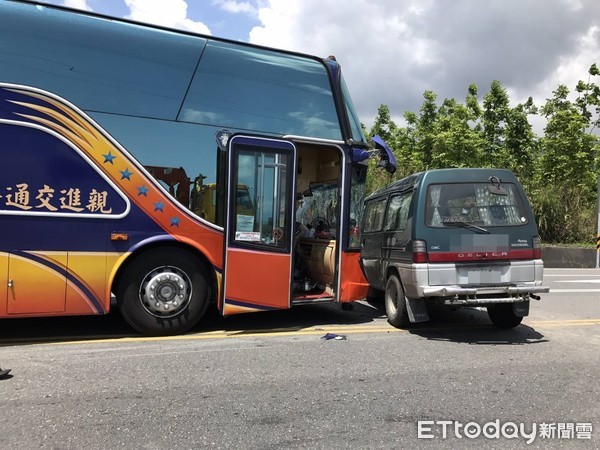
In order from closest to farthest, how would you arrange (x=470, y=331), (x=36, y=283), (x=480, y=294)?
(x=36, y=283) → (x=480, y=294) → (x=470, y=331)

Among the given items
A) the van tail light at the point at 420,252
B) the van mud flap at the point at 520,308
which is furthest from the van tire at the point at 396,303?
the van mud flap at the point at 520,308

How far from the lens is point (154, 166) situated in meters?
5.85

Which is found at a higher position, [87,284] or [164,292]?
[87,284]

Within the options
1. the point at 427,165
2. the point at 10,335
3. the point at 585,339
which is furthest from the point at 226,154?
the point at 427,165

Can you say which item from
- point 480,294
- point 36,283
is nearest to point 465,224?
point 480,294

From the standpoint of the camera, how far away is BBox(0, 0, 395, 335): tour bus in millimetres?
5406

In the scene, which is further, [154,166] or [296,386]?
[154,166]

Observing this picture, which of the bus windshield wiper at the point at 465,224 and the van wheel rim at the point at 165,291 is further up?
the bus windshield wiper at the point at 465,224

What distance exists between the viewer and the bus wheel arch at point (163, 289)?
19.4 feet

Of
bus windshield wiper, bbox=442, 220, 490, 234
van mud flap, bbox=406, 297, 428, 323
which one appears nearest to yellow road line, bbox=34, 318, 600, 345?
van mud flap, bbox=406, 297, 428, 323

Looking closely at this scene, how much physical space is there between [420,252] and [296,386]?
7.91 feet

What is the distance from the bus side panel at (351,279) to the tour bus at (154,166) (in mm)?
17

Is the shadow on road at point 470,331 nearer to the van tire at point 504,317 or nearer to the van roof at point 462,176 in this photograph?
the van tire at point 504,317

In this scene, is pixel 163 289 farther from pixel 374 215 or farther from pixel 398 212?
Result: pixel 374 215
